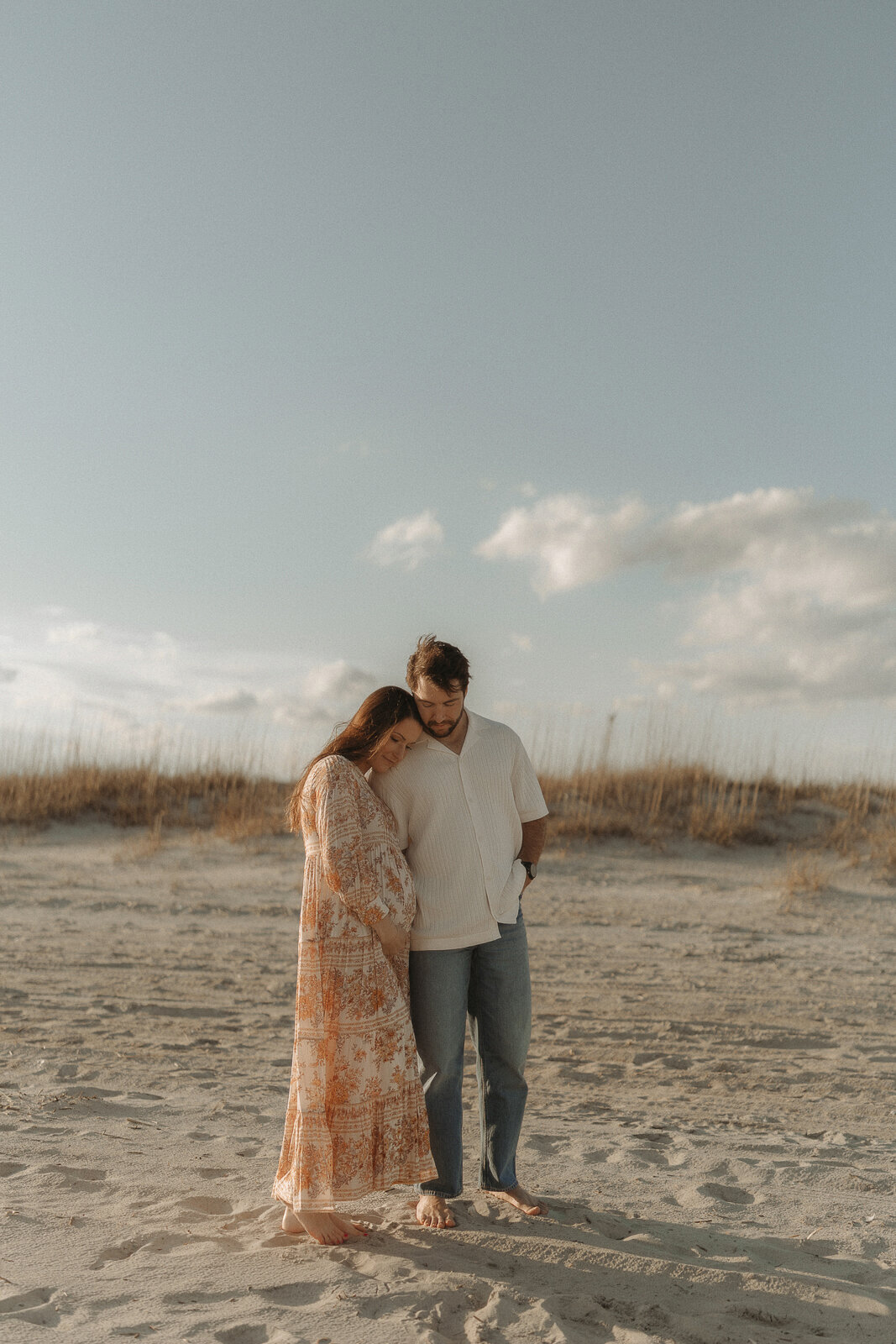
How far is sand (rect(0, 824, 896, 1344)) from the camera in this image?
109 inches

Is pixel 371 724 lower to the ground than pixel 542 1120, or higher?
higher

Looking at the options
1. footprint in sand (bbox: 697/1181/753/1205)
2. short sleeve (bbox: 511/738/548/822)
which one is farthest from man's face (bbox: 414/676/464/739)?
footprint in sand (bbox: 697/1181/753/1205)

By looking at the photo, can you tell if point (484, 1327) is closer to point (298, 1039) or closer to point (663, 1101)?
point (298, 1039)

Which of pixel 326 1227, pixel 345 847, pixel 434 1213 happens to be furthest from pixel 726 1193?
pixel 345 847

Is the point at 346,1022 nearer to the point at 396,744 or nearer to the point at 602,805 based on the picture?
the point at 396,744

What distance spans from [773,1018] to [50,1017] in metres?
4.84

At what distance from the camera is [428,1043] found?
319 centimetres

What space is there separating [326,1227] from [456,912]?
1.05 metres

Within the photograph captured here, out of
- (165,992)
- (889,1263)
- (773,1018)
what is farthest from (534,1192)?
(165,992)

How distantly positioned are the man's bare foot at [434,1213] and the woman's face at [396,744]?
143 cm

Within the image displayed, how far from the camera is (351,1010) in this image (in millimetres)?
3004

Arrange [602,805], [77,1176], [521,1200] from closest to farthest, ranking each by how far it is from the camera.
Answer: [521,1200], [77,1176], [602,805]

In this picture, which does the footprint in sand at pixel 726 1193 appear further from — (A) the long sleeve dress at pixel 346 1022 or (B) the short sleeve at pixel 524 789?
(B) the short sleeve at pixel 524 789

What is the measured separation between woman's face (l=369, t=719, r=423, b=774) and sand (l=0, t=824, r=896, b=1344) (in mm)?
1493
